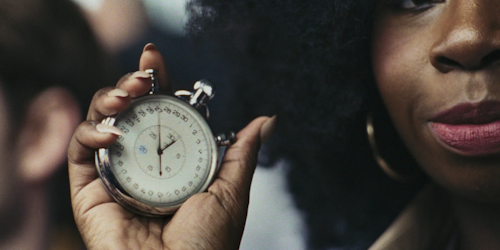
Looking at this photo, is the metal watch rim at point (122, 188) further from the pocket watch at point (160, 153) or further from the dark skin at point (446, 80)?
the dark skin at point (446, 80)

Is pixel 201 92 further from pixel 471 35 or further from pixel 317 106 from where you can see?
pixel 471 35

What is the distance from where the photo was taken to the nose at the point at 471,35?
943 mm

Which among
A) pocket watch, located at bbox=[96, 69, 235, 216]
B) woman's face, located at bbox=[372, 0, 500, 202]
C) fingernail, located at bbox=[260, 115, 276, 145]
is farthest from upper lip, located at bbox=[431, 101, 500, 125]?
pocket watch, located at bbox=[96, 69, 235, 216]

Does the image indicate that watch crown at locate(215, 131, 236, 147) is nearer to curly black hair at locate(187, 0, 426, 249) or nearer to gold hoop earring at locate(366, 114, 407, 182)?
curly black hair at locate(187, 0, 426, 249)

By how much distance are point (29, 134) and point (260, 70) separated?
22.1 inches

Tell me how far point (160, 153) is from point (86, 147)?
0.49ft

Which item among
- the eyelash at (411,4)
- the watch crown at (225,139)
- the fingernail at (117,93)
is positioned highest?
the fingernail at (117,93)

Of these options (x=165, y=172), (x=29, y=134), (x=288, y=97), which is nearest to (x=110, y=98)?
(x=165, y=172)

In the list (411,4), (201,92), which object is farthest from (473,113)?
(201,92)

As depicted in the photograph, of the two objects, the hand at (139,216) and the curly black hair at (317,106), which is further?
the curly black hair at (317,106)

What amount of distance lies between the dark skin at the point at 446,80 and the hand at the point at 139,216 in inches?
14.8

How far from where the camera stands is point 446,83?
3.24ft

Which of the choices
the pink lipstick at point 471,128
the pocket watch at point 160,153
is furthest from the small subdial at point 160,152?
the pink lipstick at point 471,128

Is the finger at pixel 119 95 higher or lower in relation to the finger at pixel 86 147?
higher
